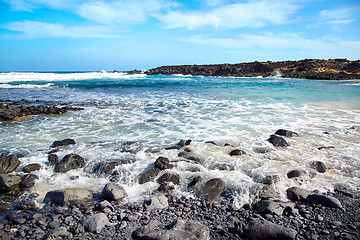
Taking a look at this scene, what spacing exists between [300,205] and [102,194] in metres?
3.26

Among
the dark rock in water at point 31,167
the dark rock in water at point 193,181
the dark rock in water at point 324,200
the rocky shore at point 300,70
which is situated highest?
the rocky shore at point 300,70

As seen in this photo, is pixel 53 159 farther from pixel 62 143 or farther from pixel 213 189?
pixel 213 189

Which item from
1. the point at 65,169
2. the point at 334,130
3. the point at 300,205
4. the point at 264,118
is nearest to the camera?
the point at 300,205

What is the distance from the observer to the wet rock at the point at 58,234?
2842 millimetres

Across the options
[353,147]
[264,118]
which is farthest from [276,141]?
[264,118]

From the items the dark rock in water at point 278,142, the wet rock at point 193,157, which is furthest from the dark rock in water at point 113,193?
the dark rock in water at point 278,142

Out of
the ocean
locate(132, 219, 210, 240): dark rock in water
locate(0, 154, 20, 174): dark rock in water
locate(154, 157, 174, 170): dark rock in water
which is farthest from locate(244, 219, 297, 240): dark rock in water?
locate(0, 154, 20, 174): dark rock in water

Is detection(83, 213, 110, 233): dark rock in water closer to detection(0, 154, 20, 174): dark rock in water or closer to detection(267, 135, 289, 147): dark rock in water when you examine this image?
detection(0, 154, 20, 174): dark rock in water

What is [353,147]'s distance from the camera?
20.1ft

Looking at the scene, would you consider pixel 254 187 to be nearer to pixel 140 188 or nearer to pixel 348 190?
pixel 348 190

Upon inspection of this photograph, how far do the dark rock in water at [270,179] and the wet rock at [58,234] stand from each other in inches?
134

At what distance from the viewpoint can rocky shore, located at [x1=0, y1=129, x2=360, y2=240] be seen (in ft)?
9.45

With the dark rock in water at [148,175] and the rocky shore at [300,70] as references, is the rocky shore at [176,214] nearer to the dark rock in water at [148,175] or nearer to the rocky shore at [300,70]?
the dark rock in water at [148,175]

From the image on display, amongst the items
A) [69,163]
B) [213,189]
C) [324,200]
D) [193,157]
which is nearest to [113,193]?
[213,189]
